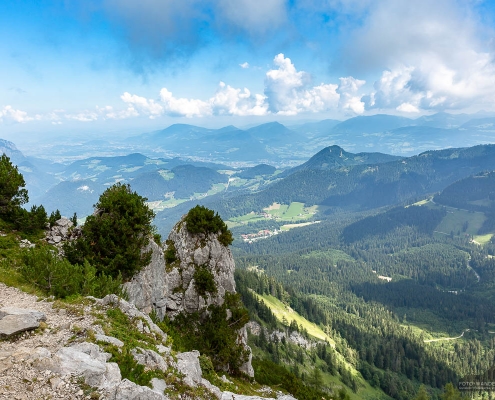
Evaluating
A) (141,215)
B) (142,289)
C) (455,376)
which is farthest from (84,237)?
(455,376)

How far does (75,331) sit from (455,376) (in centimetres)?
19558

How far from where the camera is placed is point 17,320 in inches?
654

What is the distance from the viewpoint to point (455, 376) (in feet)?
498

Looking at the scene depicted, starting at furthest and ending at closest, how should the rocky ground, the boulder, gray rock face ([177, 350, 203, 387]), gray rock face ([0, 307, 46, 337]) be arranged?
gray rock face ([177, 350, 203, 387])
the boulder
gray rock face ([0, 307, 46, 337])
the rocky ground

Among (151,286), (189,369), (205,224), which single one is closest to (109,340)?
(189,369)

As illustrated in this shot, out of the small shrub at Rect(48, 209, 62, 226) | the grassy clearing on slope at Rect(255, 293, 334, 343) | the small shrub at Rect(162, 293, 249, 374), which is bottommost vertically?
the grassy clearing on slope at Rect(255, 293, 334, 343)

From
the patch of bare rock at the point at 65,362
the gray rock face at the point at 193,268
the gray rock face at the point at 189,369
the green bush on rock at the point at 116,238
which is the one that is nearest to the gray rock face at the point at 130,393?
the patch of bare rock at the point at 65,362

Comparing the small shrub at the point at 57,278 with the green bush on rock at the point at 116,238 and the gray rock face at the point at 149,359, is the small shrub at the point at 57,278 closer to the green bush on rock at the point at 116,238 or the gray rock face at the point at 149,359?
the green bush on rock at the point at 116,238

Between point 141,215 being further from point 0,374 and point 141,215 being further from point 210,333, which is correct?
point 0,374

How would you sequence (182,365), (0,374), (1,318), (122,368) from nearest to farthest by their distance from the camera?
1. (0,374)
2. (122,368)
3. (1,318)
4. (182,365)

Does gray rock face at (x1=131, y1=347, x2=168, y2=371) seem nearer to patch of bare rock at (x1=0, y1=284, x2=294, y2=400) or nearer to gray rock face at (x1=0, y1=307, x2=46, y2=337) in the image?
patch of bare rock at (x1=0, y1=284, x2=294, y2=400)

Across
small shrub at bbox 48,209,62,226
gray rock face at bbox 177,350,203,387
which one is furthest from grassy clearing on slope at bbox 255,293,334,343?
gray rock face at bbox 177,350,203,387

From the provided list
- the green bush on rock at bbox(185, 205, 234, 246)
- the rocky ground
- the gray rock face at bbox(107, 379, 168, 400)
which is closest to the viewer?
the rocky ground

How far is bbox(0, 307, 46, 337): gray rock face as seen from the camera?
52.2 ft
